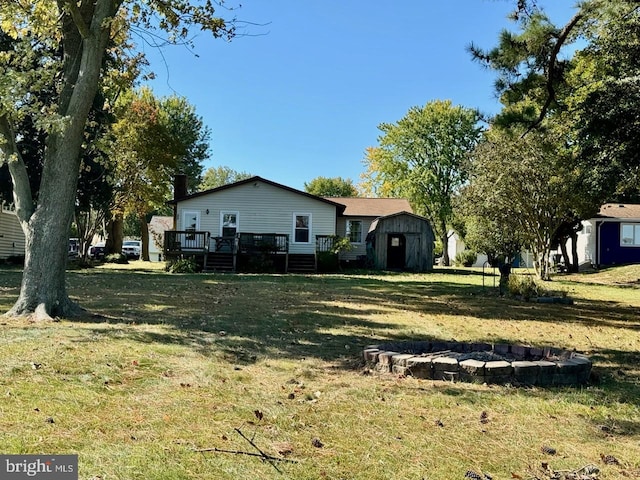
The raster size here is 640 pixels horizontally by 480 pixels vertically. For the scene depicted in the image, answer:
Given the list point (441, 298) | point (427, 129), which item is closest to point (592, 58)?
point (441, 298)

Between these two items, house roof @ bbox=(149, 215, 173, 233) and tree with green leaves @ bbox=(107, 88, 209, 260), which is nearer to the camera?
tree with green leaves @ bbox=(107, 88, 209, 260)

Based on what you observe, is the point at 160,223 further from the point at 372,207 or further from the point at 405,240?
the point at 405,240

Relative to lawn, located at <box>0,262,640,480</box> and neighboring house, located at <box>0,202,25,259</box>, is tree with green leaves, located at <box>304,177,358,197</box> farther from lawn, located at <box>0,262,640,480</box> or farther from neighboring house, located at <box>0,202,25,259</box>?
lawn, located at <box>0,262,640,480</box>

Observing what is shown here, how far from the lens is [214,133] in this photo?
4281cm

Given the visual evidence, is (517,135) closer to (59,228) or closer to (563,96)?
(563,96)

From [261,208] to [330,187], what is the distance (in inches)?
1604

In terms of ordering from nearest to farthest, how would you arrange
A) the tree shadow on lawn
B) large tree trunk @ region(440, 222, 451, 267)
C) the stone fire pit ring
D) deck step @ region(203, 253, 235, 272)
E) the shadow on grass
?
the stone fire pit ring
the shadow on grass
the tree shadow on lawn
deck step @ region(203, 253, 235, 272)
large tree trunk @ region(440, 222, 451, 267)

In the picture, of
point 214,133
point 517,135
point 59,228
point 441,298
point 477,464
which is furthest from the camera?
point 214,133

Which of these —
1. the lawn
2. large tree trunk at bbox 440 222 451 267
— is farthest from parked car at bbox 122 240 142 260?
the lawn

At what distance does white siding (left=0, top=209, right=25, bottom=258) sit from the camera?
25.0 metres

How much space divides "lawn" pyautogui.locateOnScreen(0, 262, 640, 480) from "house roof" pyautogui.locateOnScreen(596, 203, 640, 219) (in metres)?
26.2

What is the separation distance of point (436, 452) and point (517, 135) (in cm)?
737

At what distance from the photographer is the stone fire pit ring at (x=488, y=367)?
462 centimetres

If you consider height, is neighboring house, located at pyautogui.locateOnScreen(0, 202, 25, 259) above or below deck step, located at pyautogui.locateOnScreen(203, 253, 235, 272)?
above
